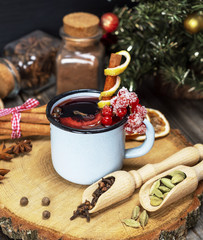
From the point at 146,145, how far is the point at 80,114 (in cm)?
18

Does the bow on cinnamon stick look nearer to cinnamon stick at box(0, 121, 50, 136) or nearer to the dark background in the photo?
cinnamon stick at box(0, 121, 50, 136)

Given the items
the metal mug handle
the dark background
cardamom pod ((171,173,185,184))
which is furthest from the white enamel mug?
the dark background

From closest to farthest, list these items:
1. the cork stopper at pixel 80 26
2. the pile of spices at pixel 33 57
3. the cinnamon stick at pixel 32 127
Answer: the cinnamon stick at pixel 32 127, the cork stopper at pixel 80 26, the pile of spices at pixel 33 57

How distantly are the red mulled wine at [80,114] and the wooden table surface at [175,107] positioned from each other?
451 mm

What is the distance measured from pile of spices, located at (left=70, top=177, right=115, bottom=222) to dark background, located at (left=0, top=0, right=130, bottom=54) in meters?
0.89

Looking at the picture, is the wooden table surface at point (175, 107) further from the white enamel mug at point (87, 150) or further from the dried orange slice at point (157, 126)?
the white enamel mug at point (87, 150)

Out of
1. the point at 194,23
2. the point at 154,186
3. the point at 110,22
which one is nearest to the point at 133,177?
the point at 154,186

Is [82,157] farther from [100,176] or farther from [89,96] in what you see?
[89,96]

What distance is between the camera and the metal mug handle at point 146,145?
95 cm

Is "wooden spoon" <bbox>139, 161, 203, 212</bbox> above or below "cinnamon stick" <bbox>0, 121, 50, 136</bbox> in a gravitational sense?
above

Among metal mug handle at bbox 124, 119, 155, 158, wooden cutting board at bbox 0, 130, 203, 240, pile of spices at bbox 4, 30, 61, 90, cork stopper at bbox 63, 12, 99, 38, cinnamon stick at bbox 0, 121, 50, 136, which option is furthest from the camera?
pile of spices at bbox 4, 30, 61, 90

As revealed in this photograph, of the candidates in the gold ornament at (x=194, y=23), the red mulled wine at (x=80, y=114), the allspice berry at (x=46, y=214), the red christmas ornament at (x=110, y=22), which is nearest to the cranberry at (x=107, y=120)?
the red mulled wine at (x=80, y=114)

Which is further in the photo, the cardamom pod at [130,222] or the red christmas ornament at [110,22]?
the red christmas ornament at [110,22]

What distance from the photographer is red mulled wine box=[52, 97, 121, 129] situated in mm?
909
